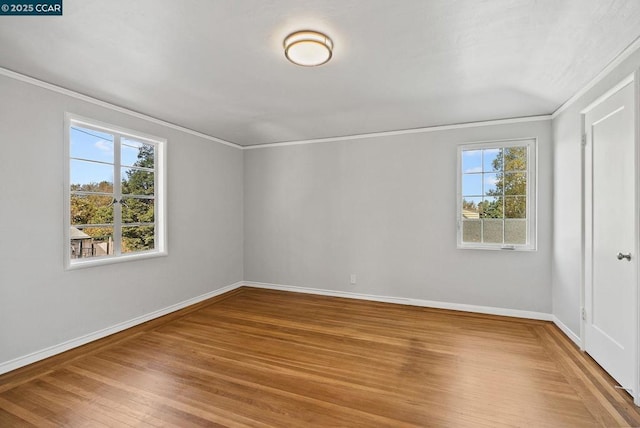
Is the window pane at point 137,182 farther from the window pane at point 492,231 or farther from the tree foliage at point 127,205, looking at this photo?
the window pane at point 492,231

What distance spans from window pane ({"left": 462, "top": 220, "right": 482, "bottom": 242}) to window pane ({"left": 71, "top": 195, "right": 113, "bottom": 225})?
460cm

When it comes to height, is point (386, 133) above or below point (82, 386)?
above

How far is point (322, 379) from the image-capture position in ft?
8.05

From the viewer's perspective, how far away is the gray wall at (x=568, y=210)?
119 inches

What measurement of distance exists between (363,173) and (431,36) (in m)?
2.72

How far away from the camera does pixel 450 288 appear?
4242 millimetres

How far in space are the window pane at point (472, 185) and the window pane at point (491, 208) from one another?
0.14 metres

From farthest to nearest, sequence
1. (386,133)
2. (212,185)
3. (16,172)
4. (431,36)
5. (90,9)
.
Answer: (212,185) → (386,133) → (16,172) → (431,36) → (90,9)

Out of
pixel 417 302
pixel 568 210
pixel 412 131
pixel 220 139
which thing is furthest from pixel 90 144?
pixel 568 210

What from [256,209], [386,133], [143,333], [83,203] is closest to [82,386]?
[143,333]

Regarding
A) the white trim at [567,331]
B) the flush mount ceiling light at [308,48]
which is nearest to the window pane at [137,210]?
the flush mount ceiling light at [308,48]

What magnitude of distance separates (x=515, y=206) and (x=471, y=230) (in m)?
0.62

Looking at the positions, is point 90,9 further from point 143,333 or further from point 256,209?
point 256,209

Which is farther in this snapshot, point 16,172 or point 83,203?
point 83,203
